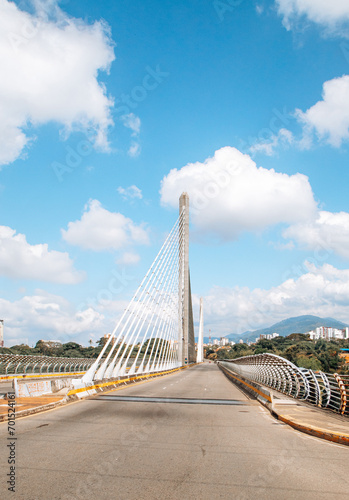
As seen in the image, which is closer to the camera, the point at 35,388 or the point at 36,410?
the point at 36,410

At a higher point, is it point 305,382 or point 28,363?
point 305,382

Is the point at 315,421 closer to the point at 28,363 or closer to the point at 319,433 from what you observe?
the point at 319,433

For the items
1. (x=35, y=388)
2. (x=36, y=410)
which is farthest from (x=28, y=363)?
(x=36, y=410)

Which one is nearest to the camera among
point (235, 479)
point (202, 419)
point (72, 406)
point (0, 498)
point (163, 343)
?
point (0, 498)

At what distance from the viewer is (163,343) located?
45.3 meters

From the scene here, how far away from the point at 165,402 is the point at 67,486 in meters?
10.9

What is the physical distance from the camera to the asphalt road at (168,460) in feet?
18.6

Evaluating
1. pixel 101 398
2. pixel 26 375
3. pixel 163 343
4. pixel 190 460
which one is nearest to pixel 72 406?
pixel 101 398

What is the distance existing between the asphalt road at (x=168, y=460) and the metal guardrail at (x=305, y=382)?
3.13 meters

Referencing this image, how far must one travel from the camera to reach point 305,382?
17.4 meters

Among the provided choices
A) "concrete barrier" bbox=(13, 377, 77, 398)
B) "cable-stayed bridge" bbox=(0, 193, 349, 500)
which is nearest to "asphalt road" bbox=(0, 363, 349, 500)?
"cable-stayed bridge" bbox=(0, 193, 349, 500)

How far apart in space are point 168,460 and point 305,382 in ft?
38.1

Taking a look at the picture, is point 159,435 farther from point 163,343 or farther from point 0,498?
point 163,343

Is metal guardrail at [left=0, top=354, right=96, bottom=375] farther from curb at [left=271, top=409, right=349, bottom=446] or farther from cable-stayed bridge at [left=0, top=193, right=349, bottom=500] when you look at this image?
curb at [left=271, top=409, right=349, bottom=446]
